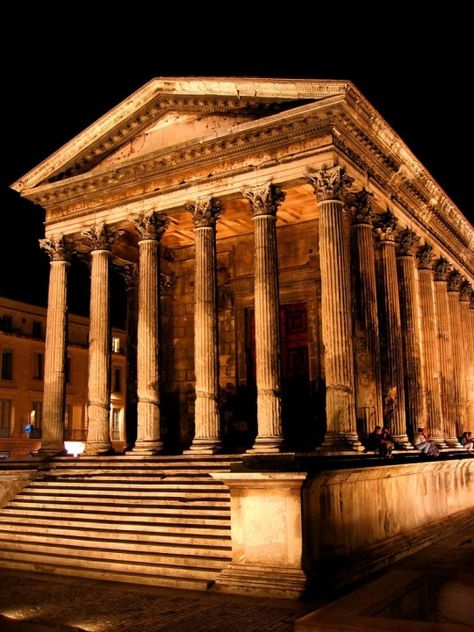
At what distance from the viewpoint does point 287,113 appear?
17.5 m

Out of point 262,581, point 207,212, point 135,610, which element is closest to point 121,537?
point 135,610

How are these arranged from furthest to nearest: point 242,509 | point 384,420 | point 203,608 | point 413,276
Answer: point 413,276
point 384,420
point 242,509
point 203,608

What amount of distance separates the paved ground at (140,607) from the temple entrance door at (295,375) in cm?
938

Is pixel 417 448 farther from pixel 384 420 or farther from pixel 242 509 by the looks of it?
pixel 242 509

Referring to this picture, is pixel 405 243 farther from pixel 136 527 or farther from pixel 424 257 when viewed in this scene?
pixel 136 527

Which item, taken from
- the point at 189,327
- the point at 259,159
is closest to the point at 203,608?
the point at 259,159

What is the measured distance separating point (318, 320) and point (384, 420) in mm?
4264

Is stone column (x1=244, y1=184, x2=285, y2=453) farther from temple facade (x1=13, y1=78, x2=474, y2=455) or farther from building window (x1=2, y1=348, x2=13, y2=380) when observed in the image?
building window (x1=2, y1=348, x2=13, y2=380)

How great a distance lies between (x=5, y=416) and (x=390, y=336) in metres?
27.3

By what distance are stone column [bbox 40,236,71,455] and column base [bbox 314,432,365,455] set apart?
28.4ft

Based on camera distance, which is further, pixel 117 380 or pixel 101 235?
pixel 117 380

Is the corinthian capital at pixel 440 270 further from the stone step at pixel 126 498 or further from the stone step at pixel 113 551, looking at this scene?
the stone step at pixel 113 551

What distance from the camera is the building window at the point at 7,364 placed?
4044 centimetres

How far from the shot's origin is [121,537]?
14.2 m
